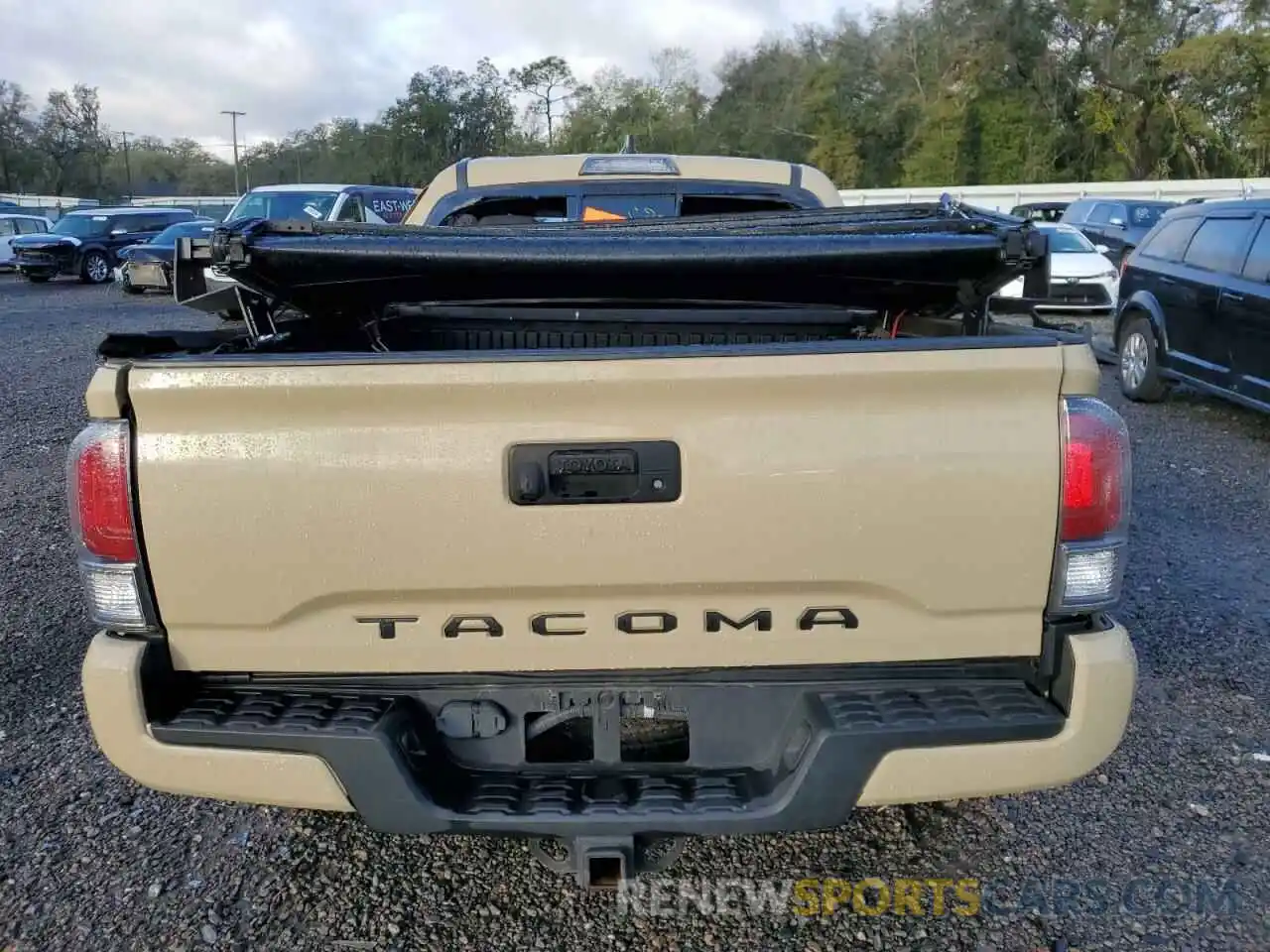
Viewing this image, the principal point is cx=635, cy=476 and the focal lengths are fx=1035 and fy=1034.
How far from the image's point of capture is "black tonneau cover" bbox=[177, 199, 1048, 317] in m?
2.60

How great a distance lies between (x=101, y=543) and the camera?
2.22 meters

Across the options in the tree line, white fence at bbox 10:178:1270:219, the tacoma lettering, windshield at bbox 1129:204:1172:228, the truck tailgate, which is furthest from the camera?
the tree line

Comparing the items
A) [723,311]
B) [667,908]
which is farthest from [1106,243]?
[667,908]

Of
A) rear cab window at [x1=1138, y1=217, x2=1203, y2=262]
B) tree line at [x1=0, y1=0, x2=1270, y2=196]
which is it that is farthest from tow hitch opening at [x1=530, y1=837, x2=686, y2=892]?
tree line at [x1=0, y1=0, x2=1270, y2=196]

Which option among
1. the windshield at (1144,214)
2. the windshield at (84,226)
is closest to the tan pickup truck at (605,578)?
the windshield at (1144,214)

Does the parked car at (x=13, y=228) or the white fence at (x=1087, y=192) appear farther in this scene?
the white fence at (x=1087, y=192)

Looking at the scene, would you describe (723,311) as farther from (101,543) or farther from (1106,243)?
(1106,243)

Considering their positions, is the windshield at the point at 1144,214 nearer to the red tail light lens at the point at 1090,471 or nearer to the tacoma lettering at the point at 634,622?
the red tail light lens at the point at 1090,471

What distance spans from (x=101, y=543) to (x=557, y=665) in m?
1.02

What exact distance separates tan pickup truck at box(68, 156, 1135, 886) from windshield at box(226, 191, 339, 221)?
1599 centimetres

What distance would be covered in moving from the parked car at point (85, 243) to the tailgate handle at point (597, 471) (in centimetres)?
2499

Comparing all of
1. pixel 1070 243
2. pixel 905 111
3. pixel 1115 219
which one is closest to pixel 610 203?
pixel 1070 243

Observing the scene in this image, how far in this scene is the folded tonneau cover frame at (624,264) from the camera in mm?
2598

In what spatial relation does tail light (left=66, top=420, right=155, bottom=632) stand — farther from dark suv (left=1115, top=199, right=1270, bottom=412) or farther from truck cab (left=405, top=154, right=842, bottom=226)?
dark suv (left=1115, top=199, right=1270, bottom=412)
